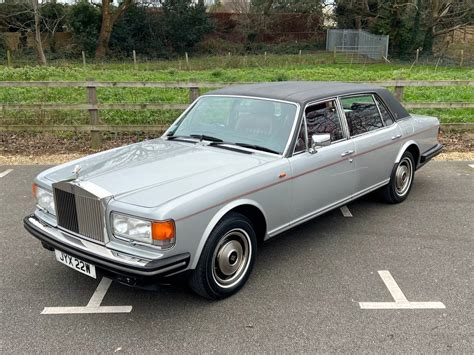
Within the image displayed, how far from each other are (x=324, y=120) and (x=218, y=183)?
5.34 feet

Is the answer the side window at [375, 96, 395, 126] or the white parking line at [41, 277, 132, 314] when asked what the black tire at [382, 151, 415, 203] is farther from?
the white parking line at [41, 277, 132, 314]

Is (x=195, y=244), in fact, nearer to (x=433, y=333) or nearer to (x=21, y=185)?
(x=433, y=333)

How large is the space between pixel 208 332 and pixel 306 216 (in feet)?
5.24

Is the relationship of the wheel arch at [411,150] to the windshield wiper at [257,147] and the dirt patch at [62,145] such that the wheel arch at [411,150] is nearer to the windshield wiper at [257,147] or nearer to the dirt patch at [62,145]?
the windshield wiper at [257,147]

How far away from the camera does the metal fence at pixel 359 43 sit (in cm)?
3253

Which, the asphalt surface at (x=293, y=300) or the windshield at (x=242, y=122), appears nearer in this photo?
the asphalt surface at (x=293, y=300)

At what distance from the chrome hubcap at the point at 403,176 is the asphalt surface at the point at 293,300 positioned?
0.64 metres

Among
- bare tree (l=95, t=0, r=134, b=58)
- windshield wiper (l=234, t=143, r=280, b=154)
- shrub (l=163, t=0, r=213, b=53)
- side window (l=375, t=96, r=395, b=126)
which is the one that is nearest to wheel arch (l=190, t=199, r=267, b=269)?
windshield wiper (l=234, t=143, r=280, b=154)

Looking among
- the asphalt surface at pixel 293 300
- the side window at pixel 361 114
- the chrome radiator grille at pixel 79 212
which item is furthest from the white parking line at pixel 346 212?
the chrome radiator grille at pixel 79 212

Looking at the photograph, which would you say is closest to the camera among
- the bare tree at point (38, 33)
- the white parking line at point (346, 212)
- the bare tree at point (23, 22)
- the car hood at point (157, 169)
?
the car hood at point (157, 169)

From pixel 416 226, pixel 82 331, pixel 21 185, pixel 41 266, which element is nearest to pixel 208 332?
pixel 82 331

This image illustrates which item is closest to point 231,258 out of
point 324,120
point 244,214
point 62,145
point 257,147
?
point 244,214

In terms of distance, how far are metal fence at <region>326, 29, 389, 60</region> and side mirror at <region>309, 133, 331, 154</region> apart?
2891 cm

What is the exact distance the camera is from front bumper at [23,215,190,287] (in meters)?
3.08
